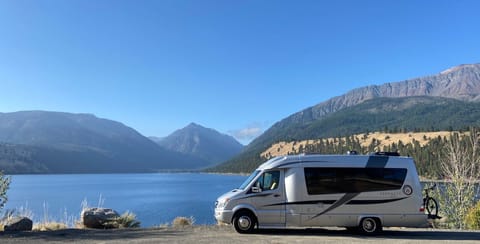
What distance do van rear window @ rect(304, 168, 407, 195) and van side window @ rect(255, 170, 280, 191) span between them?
109 centimetres

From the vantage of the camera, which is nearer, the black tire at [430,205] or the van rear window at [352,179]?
the van rear window at [352,179]

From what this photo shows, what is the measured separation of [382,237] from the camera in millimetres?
14953

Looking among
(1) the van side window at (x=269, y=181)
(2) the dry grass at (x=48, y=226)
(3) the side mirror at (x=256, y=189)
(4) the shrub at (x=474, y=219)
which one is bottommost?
(2) the dry grass at (x=48, y=226)

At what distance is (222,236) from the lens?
14.9m

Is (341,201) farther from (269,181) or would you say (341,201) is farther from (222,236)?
(222,236)

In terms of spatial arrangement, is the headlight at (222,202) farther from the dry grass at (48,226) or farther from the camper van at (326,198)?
the dry grass at (48,226)

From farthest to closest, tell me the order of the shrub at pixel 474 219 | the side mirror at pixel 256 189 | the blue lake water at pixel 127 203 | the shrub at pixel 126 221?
the blue lake water at pixel 127 203, the shrub at pixel 474 219, the shrub at pixel 126 221, the side mirror at pixel 256 189

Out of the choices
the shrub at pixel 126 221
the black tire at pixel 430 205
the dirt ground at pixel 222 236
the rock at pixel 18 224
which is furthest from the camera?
the shrub at pixel 126 221

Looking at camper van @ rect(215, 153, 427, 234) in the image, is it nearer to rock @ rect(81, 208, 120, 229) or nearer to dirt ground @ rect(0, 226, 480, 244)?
dirt ground @ rect(0, 226, 480, 244)

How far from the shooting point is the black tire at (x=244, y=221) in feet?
50.8

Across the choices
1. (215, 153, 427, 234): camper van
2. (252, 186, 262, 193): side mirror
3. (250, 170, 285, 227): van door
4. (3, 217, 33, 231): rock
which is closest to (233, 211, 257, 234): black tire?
(215, 153, 427, 234): camper van

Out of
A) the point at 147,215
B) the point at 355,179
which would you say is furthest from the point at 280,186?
the point at 147,215

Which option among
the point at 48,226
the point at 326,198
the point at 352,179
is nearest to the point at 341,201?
the point at 326,198

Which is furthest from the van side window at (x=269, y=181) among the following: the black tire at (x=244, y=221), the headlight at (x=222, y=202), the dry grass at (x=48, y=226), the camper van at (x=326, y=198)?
the dry grass at (x=48, y=226)
